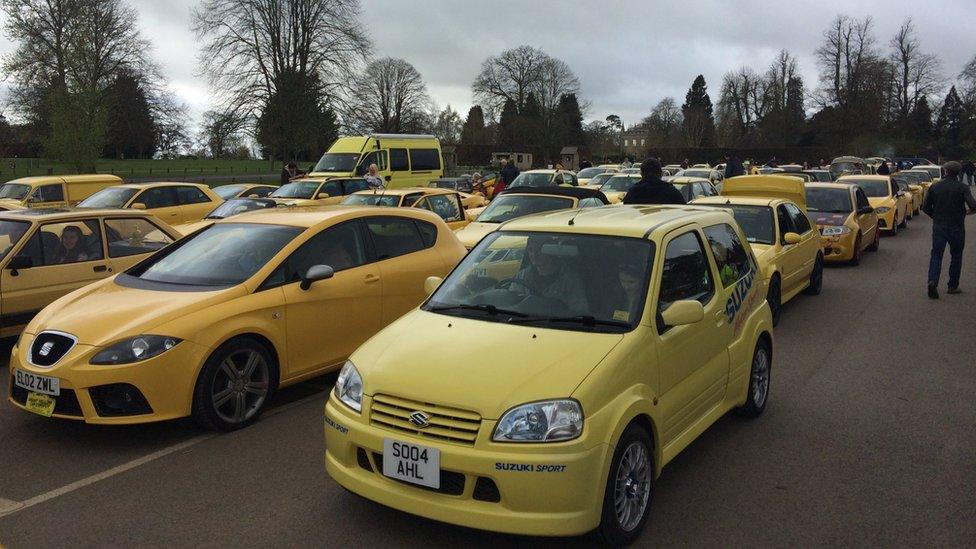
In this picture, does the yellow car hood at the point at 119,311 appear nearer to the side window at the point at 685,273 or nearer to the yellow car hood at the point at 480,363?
the yellow car hood at the point at 480,363

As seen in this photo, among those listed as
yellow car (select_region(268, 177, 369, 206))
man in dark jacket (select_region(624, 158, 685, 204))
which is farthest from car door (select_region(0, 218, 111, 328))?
yellow car (select_region(268, 177, 369, 206))

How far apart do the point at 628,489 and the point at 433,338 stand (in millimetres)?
1272

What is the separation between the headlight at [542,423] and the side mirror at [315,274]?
290 centimetres

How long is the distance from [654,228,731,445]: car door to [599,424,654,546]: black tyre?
295 millimetres

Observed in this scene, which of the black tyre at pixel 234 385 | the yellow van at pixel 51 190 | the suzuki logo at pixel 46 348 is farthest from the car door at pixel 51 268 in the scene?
the yellow van at pixel 51 190

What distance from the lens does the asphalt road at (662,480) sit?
4008mm

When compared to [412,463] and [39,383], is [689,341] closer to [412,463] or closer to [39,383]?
[412,463]

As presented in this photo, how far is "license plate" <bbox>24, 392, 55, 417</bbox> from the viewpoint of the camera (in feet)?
17.0

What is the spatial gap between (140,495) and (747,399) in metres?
4.15

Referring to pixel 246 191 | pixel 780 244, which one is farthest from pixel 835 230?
pixel 246 191

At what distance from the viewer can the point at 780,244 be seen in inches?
391

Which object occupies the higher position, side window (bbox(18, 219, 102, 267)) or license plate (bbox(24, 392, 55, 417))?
side window (bbox(18, 219, 102, 267))

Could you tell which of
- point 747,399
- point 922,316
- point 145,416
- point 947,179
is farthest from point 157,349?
point 947,179

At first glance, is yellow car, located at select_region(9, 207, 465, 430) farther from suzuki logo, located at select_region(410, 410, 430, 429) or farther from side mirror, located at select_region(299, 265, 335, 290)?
suzuki logo, located at select_region(410, 410, 430, 429)
